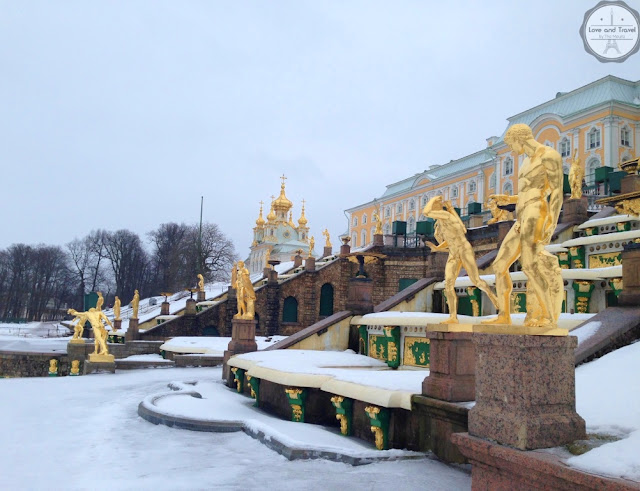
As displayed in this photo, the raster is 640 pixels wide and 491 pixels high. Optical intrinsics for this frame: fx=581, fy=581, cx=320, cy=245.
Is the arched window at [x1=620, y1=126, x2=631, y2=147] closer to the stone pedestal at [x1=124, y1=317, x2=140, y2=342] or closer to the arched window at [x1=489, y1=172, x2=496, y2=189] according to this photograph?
the arched window at [x1=489, y1=172, x2=496, y2=189]

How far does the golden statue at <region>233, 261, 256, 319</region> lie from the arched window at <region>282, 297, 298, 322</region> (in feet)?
60.3

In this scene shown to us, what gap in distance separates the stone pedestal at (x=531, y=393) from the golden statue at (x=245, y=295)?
11550mm

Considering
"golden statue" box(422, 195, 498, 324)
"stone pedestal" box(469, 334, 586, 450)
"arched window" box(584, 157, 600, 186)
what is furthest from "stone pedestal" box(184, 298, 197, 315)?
"stone pedestal" box(469, 334, 586, 450)

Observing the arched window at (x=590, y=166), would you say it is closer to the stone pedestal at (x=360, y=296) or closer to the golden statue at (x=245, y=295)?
the stone pedestal at (x=360, y=296)

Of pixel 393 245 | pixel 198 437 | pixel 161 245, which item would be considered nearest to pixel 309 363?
pixel 198 437

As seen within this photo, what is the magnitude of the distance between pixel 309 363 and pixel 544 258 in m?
6.71

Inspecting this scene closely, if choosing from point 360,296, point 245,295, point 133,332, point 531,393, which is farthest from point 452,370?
point 133,332

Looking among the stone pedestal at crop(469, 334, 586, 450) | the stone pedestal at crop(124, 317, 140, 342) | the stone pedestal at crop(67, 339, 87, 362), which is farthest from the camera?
the stone pedestal at crop(124, 317, 140, 342)

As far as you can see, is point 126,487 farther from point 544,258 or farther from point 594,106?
point 594,106

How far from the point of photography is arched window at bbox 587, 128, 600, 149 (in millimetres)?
38397

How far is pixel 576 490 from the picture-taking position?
3.92 m

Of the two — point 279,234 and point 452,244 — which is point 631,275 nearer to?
point 452,244

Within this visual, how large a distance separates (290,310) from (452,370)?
1128 inches

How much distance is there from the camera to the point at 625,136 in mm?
38250
